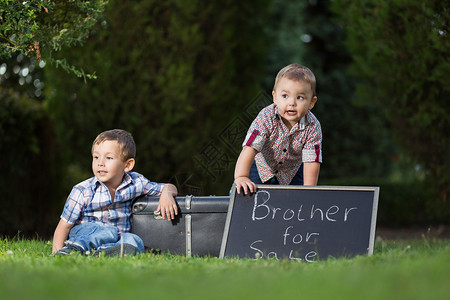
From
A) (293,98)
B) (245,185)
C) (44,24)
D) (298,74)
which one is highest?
(44,24)

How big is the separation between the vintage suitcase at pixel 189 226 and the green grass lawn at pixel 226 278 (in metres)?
0.63

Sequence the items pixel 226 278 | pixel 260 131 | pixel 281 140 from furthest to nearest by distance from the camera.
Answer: pixel 281 140
pixel 260 131
pixel 226 278

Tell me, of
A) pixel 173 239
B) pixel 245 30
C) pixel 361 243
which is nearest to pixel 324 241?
pixel 361 243

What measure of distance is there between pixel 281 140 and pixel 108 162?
1294 mm

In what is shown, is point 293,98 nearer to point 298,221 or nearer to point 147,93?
point 298,221

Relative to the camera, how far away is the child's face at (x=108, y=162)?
4133mm

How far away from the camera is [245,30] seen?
8.31m

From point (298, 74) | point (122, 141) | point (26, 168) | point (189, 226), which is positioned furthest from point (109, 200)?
point (26, 168)

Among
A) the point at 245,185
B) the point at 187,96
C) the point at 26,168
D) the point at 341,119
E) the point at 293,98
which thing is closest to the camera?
the point at 245,185

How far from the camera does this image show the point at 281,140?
13.5 ft

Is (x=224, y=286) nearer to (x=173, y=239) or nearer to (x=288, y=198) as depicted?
(x=288, y=198)

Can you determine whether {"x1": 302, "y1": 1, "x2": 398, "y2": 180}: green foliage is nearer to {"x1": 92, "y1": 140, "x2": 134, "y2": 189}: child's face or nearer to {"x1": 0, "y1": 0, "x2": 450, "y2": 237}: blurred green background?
{"x1": 0, "y1": 0, "x2": 450, "y2": 237}: blurred green background

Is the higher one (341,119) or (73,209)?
(341,119)

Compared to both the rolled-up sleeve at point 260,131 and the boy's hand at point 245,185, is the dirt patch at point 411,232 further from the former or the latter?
the boy's hand at point 245,185
